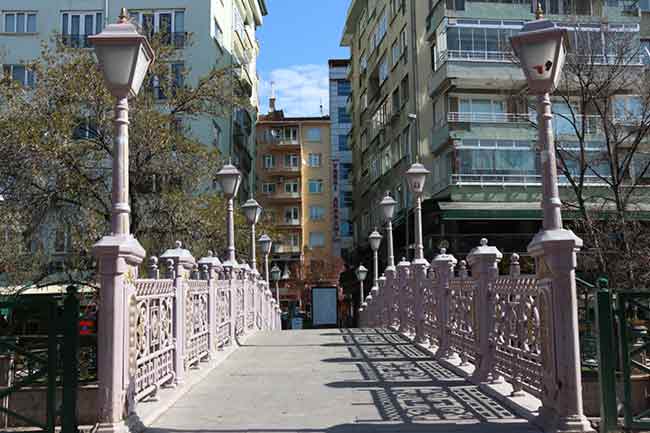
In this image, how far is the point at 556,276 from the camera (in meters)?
6.08

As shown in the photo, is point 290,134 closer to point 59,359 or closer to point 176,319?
point 176,319

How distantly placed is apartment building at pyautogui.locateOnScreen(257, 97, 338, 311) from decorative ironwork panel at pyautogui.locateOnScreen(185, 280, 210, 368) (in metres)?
56.7

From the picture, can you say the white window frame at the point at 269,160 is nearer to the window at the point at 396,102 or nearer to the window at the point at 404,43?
the window at the point at 396,102

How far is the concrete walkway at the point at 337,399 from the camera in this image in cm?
654

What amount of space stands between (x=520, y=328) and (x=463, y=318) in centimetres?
264

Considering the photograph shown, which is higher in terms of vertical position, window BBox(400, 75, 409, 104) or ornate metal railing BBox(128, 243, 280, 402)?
window BBox(400, 75, 409, 104)

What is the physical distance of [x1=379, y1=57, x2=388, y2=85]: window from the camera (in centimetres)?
4656

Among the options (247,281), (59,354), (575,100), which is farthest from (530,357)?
(575,100)

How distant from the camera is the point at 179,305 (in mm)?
8742

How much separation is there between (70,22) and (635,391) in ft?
113

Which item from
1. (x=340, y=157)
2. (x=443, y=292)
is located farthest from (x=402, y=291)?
(x=340, y=157)

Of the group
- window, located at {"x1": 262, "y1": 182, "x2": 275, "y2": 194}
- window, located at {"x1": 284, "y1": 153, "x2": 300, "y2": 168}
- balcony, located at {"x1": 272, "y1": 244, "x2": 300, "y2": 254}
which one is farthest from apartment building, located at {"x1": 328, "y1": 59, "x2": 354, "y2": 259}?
window, located at {"x1": 262, "y1": 182, "x2": 275, "y2": 194}

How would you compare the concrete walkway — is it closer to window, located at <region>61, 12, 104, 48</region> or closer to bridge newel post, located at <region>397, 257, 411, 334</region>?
bridge newel post, located at <region>397, 257, 411, 334</region>

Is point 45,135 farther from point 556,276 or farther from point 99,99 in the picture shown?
point 556,276
